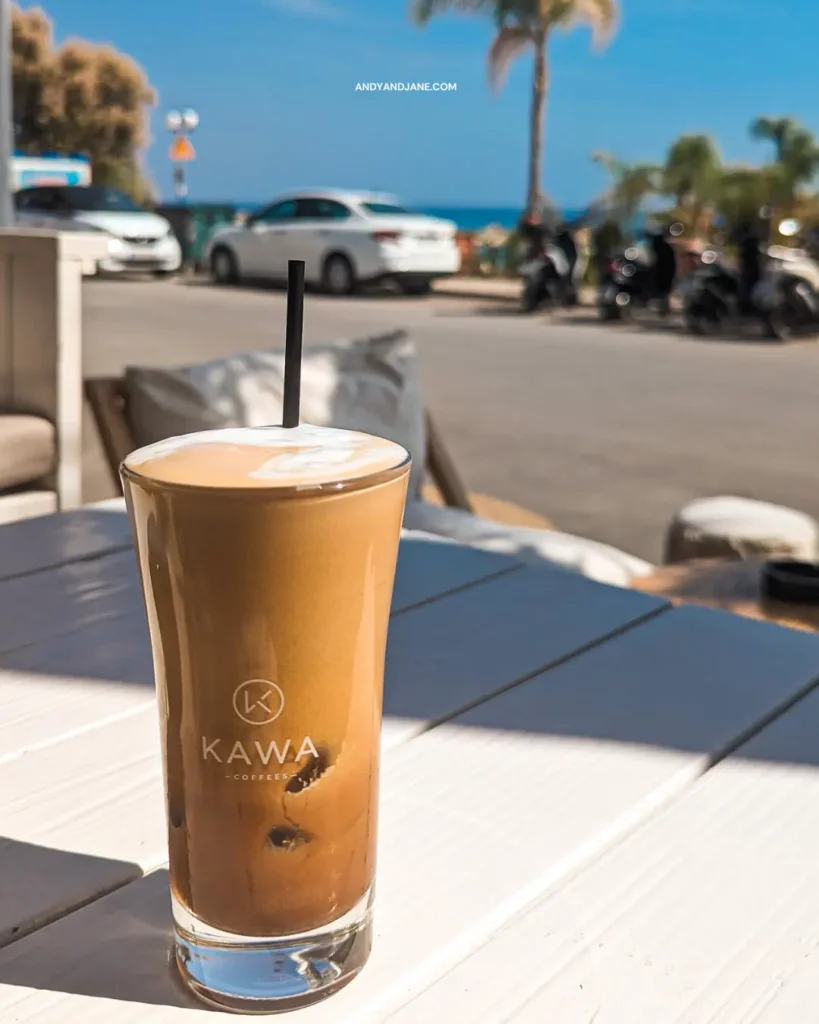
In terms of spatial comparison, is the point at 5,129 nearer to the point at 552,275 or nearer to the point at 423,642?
the point at 423,642

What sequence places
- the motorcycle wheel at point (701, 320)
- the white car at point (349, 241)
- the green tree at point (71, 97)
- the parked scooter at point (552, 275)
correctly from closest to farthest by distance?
1. the motorcycle wheel at point (701, 320)
2. the parked scooter at point (552, 275)
3. the white car at point (349, 241)
4. the green tree at point (71, 97)

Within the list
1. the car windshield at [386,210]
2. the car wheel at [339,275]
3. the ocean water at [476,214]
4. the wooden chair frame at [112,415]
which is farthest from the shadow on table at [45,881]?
the ocean water at [476,214]

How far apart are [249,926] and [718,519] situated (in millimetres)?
2390

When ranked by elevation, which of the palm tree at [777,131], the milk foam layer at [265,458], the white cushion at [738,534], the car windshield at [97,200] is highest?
the palm tree at [777,131]

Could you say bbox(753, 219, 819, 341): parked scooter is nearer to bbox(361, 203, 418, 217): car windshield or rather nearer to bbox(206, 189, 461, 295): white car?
bbox(206, 189, 461, 295): white car

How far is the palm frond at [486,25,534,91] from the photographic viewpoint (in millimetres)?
17250

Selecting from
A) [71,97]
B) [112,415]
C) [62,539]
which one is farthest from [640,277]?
[71,97]

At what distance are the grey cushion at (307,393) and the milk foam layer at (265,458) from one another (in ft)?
5.39

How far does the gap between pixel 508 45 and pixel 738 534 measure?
53.1 ft

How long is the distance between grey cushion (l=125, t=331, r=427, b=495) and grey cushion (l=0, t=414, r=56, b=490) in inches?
15.7

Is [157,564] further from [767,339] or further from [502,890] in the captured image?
[767,339]

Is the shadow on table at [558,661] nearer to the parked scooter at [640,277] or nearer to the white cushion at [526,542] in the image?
the white cushion at [526,542]

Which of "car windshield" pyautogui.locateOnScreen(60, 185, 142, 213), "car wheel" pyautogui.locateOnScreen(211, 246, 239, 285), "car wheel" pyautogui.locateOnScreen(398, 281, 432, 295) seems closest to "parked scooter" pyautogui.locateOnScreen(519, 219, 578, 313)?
"car wheel" pyautogui.locateOnScreen(398, 281, 432, 295)

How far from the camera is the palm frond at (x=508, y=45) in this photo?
1725cm
